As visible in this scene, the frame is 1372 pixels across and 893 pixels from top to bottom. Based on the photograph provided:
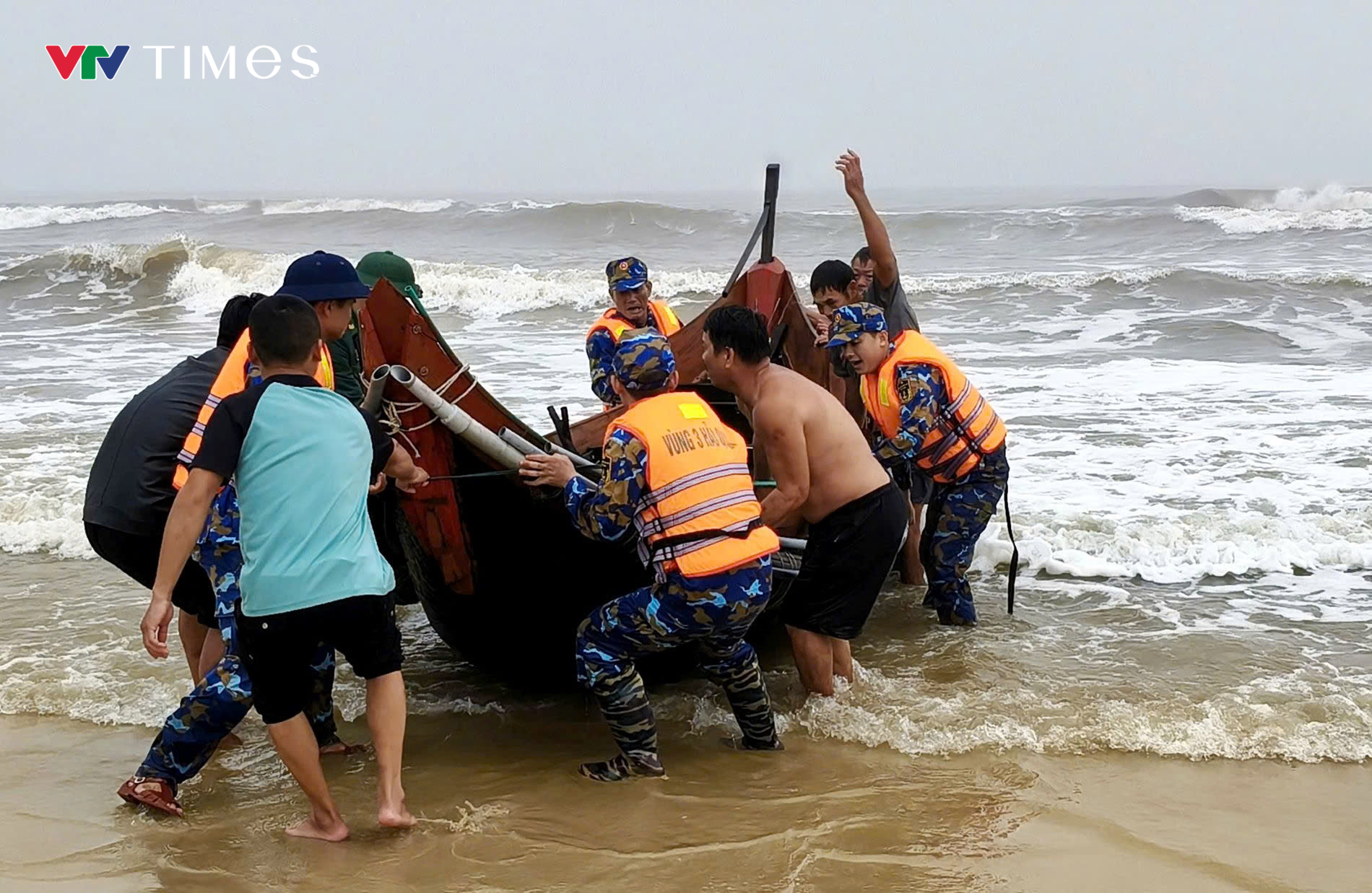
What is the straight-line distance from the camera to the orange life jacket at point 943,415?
5.59m

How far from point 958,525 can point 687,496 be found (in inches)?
90.6

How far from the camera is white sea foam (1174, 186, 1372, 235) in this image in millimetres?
30031

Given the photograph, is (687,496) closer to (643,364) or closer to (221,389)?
(643,364)

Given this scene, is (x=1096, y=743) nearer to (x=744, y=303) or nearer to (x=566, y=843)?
(x=566, y=843)

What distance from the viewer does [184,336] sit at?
18375 millimetres

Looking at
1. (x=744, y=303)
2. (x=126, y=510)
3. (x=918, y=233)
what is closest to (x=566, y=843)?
(x=126, y=510)

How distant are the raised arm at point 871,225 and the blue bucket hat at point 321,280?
294 centimetres

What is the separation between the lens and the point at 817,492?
189 inches

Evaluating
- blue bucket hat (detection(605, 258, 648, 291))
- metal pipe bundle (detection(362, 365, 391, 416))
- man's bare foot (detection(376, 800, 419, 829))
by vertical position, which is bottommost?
man's bare foot (detection(376, 800, 419, 829))

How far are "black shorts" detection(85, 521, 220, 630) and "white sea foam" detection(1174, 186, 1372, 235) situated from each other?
29.5 meters

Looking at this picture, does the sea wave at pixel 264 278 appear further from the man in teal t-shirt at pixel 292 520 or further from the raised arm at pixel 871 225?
the man in teal t-shirt at pixel 292 520

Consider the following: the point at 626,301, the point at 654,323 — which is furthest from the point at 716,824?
the point at 654,323

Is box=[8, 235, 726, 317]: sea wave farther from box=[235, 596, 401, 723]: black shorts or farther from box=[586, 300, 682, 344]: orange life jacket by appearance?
box=[235, 596, 401, 723]: black shorts

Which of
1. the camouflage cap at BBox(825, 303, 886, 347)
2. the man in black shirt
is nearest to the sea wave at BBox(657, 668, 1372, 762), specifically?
the camouflage cap at BBox(825, 303, 886, 347)
